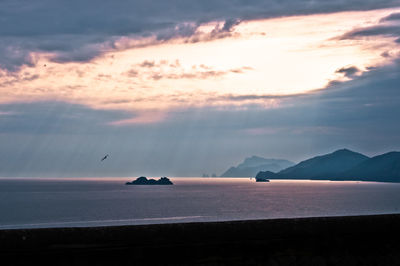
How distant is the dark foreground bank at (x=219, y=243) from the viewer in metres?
4.12

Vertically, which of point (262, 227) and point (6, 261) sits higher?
point (262, 227)

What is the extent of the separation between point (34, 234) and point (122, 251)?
0.84 metres

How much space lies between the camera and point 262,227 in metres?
4.86

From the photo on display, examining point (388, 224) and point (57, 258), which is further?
point (388, 224)

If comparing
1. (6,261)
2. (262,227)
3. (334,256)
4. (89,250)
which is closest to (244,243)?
(262,227)

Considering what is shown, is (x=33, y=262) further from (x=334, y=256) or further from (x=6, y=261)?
(x=334, y=256)

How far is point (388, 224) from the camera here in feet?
17.2

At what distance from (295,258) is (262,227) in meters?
0.48

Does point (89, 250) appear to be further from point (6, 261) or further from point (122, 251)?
point (6, 261)

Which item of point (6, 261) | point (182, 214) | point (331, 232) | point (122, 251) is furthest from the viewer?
point (182, 214)

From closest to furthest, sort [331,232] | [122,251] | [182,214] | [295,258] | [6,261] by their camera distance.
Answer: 1. [6,261]
2. [122,251]
3. [295,258]
4. [331,232]
5. [182,214]

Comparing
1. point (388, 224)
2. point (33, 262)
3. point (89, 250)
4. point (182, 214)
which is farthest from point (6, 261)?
point (182, 214)

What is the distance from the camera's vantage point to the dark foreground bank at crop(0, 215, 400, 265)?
4121 mm

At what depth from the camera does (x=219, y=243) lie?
4547 millimetres
